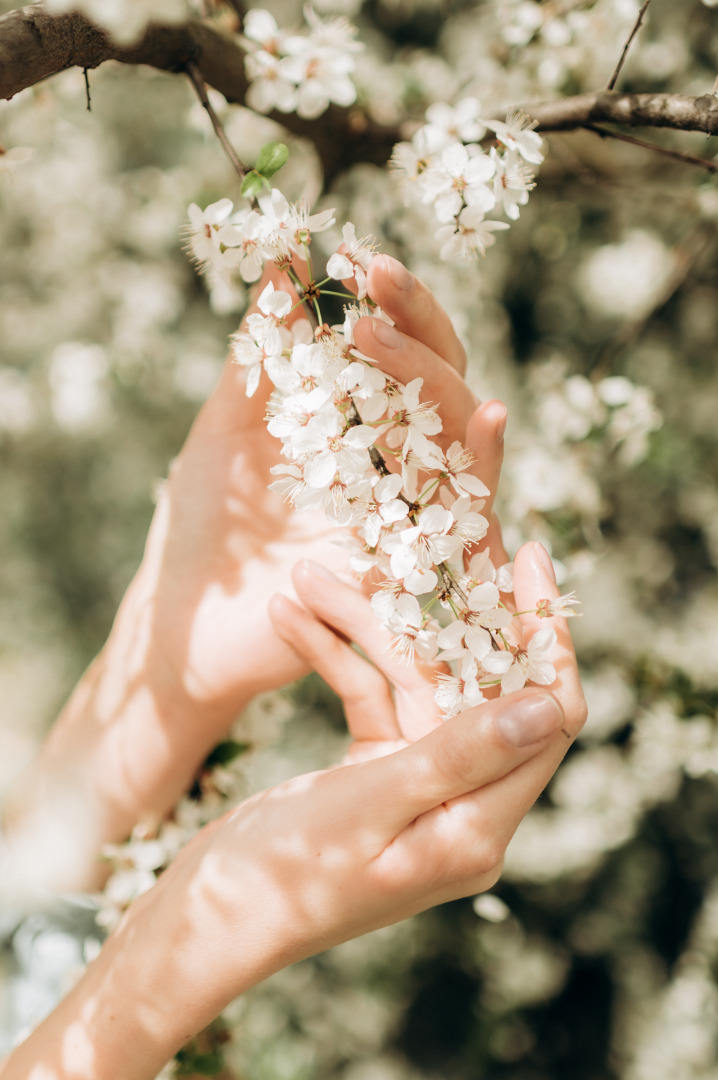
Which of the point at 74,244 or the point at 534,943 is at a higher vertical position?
the point at 74,244

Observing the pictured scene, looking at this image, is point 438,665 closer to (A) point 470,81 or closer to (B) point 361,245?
(B) point 361,245

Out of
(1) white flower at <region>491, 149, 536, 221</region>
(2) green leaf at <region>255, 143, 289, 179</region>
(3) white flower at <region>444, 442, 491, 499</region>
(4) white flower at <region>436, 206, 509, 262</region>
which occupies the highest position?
(2) green leaf at <region>255, 143, 289, 179</region>

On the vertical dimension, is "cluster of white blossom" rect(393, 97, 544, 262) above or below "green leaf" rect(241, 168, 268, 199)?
below

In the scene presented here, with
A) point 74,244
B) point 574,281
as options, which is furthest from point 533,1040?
point 74,244

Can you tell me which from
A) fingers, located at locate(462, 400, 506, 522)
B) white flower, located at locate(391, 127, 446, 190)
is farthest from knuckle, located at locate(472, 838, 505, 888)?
white flower, located at locate(391, 127, 446, 190)

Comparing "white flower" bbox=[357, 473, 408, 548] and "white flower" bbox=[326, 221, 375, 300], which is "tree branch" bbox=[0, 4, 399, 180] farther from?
"white flower" bbox=[357, 473, 408, 548]

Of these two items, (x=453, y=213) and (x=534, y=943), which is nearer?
(x=453, y=213)

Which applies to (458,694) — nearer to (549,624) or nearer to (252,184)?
(549,624)

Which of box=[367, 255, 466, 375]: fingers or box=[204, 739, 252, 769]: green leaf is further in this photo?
box=[204, 739, 252, 769]: green leaf
